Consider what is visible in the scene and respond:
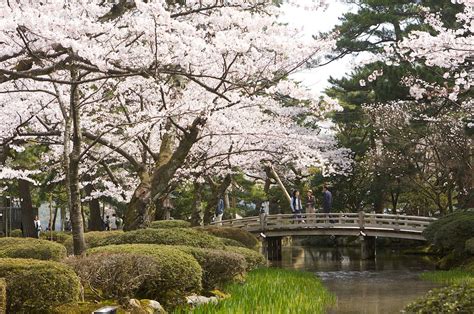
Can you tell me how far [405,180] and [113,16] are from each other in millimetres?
22721

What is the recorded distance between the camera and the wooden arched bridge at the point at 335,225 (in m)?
23.9

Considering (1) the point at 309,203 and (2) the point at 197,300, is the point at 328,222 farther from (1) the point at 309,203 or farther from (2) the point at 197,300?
(2) the point at 197,300

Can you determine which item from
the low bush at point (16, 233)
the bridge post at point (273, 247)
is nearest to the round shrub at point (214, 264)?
the bridge post at point (273, 247)

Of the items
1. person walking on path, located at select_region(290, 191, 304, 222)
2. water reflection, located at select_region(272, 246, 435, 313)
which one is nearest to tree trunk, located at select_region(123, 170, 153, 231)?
water reflection, located at select_region(272, 246, 435, 313)

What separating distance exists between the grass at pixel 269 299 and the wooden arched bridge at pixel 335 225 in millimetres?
12328

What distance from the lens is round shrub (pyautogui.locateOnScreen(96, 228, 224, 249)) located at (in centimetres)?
A: 1009

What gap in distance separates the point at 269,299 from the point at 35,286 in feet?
12.6

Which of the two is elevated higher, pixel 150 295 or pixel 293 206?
pixel 293 206

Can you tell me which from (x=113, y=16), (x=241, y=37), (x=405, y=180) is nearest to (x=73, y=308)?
(x=113, y=16)

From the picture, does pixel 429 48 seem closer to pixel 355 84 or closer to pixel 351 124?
pixel 355 84

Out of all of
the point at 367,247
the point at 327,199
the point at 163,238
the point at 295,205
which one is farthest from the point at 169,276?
the point at 367,247

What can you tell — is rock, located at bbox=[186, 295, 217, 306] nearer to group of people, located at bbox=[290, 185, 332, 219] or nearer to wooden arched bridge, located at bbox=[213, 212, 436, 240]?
wooden arched bridge, located at bbox=[213, 212, 436, 240]

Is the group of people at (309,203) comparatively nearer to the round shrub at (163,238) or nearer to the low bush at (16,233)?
the low bush at (16,233)

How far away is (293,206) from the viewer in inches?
990
